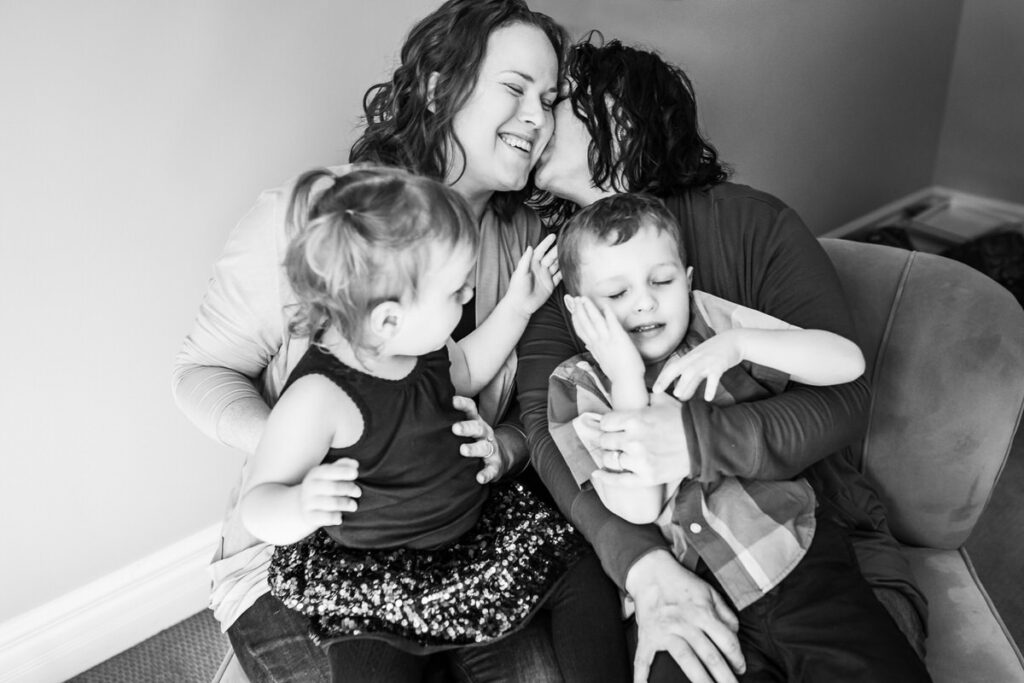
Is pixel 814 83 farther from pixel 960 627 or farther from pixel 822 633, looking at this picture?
pixel 822 633

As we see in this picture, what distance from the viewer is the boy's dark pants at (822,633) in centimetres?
110

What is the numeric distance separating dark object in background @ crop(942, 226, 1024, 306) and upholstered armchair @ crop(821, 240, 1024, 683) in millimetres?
1728

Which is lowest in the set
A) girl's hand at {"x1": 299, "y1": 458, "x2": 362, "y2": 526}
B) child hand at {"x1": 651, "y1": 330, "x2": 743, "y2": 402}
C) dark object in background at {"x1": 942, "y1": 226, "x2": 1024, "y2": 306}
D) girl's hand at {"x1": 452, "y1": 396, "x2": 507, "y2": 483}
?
dark object in background at {"x1": 942, "y1": 226, "x2": 1024, "y2": 306}

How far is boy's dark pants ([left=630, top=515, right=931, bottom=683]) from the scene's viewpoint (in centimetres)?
110

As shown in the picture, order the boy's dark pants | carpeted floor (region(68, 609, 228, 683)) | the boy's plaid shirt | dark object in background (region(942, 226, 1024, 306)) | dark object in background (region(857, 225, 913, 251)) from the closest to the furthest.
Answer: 1. the boy's dark pants
2. the boy's plaid shirt
3. carpeted floor (region(68, 609, 228, 683))
4. dark object in background (region(942, 226, 1024, 306))
5. dark object in background (region(857, 225, 913, 251))

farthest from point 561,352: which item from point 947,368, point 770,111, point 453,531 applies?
point 770,111

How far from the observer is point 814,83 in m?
2.81

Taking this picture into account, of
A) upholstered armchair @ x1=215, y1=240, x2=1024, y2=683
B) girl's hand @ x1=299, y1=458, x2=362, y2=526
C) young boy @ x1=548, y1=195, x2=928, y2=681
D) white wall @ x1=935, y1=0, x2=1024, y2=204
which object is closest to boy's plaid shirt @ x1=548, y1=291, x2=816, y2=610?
young boy @ x1=548, y1=195, x2=928, y2=681

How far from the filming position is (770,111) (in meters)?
2.69

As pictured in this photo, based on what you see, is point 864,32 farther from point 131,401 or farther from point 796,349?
point 131,401

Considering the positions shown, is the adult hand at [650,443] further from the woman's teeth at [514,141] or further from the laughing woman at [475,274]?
the woman's teeth at [514,141]

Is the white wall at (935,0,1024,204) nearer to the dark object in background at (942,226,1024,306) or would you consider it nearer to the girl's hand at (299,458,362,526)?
the dark object in background at (942,226,1024,306)

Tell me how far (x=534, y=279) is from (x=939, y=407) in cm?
69

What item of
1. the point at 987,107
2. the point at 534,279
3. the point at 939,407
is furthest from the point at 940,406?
the point at 987,107
